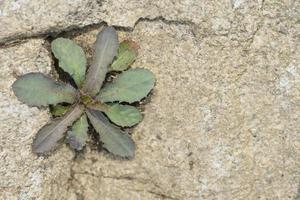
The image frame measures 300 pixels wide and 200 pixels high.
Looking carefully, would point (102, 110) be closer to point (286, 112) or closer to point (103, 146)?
point (103, 146)

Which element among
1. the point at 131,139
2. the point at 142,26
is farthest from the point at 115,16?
the point at 131,139

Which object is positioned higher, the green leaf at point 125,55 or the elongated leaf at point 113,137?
the green leaf at point 125,55

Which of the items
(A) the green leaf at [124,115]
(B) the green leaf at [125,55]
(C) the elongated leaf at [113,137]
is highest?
(B) the green leaf at [125,55]

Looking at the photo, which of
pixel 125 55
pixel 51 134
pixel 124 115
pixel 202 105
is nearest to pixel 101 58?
pixel 125 55

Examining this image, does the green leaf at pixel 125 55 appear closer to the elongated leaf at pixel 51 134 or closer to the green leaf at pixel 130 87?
the green leaf at pixel 130 87

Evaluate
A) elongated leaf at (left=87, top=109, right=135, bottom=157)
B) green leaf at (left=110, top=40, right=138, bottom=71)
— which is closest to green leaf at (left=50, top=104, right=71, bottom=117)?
elongated leaf at (left=87, top=109, right=135, bottom=157)

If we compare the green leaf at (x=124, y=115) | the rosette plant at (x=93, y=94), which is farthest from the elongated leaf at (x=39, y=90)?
the green leaf at (x=124, y=115)

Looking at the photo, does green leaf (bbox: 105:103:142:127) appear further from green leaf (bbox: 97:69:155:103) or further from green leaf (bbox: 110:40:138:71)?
green leaf (bbox: 110:40:138:71)

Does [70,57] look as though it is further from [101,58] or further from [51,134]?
[51,134]
